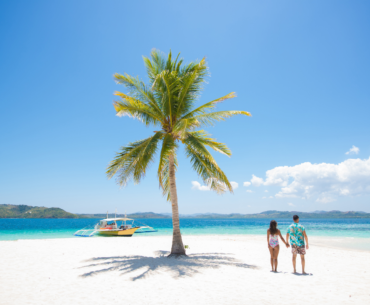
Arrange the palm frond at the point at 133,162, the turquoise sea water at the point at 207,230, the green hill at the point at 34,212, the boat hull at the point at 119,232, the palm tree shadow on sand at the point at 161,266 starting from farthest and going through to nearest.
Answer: the green hill at the point at 34,212, the turquoise sea water at the point at 207,230, the boat hull at the point at 119,232, the palm frond at the point at 133,162, the palm tree shadow on sand at the point at 161,266

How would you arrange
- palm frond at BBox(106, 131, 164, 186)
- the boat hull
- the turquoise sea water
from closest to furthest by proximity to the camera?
palm frond at BBox(106, 131, 164, 186)
the boat hull
the turquoise sea water

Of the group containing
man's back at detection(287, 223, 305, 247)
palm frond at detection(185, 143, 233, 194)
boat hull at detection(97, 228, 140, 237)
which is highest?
palm frond at detection(185, 143, 233, 194)

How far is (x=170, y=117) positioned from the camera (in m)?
9.81

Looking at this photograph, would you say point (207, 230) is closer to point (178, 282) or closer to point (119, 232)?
point (119, 232)

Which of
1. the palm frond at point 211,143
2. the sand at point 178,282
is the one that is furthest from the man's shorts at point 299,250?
the palm frond at point 211,143

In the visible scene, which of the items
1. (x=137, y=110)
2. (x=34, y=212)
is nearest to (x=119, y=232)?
(x=137, y=110)

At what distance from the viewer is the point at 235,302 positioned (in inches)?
189

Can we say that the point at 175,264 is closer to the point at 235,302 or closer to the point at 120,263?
the point at 120,263

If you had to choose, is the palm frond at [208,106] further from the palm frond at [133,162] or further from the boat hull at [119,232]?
the boat hull at [119,232]

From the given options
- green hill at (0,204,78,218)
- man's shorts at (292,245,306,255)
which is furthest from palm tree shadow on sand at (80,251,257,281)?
green hill at (0,204,78,218)

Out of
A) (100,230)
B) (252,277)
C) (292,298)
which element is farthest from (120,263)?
(100,230)

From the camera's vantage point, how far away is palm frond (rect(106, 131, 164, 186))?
9016mm

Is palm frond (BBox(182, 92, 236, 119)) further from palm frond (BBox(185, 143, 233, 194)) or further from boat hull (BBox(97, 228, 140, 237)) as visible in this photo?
boat hull (BBox(97, 228, 140, 237))

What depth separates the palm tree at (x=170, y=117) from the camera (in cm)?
917
